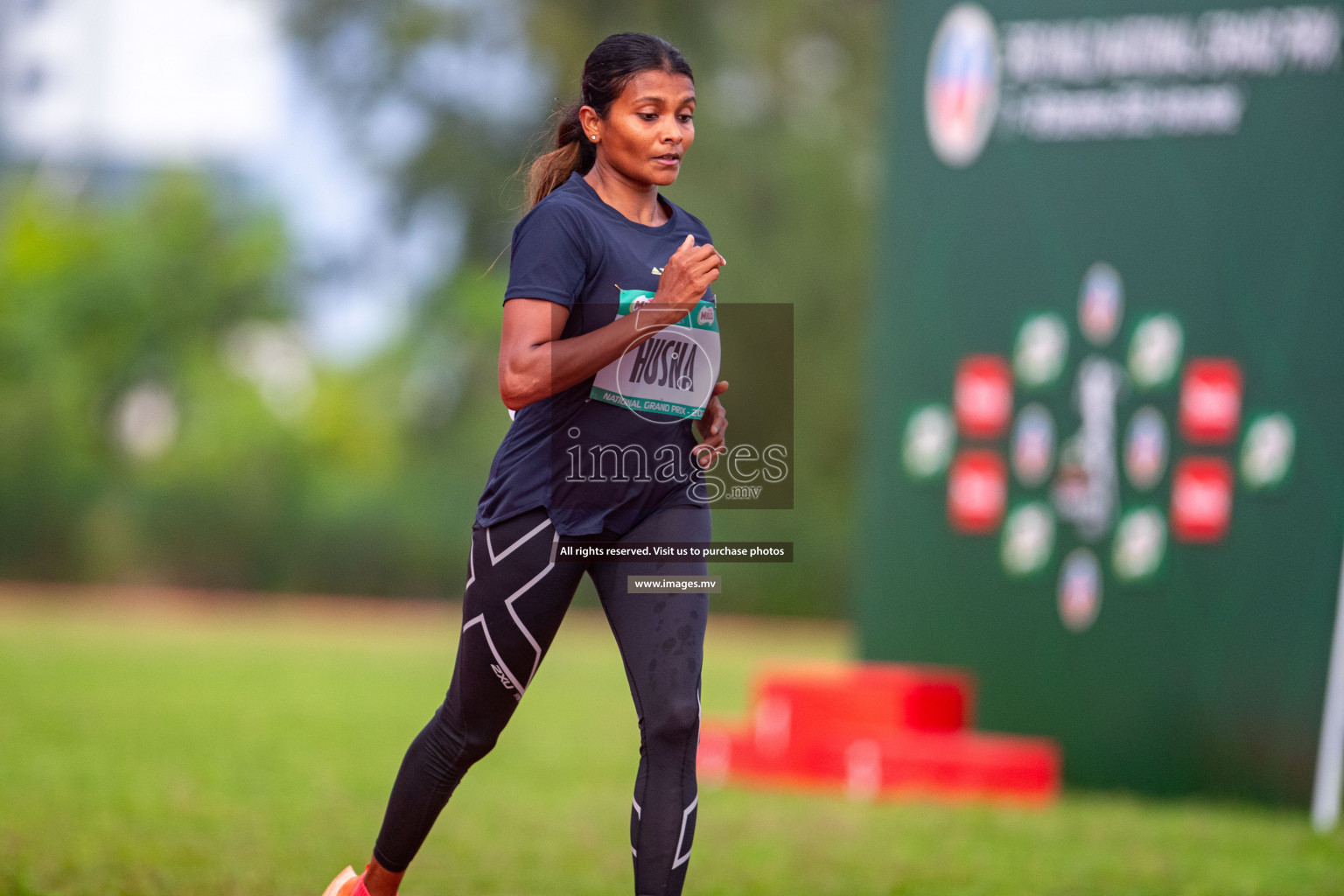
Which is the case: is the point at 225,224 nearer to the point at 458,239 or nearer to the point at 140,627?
the point at 458,239

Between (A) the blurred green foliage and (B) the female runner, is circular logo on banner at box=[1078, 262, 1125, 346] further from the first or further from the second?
(A) the blurred green foliage

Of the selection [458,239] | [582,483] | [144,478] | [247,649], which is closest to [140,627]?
[247,649]

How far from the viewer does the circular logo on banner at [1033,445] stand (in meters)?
8.20

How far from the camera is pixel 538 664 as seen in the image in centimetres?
340

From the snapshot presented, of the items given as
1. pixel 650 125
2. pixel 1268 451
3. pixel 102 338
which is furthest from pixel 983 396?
pixel 102 338

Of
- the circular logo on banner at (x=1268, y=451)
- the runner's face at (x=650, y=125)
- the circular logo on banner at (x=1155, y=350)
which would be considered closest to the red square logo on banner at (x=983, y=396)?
the circular logo on banner at (x=1155, y=350)

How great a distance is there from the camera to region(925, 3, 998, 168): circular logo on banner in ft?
28.3

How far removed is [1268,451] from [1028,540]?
52.0 inches

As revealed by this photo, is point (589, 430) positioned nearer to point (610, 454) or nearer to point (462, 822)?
point (610, 454)

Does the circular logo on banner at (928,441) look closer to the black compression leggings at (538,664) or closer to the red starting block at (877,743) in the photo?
the red starting block at (877,743)

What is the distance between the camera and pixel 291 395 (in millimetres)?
25219

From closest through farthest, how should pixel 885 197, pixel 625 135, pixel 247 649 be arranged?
pixel 625 135 < pixel 885 197 < pixel 247 649

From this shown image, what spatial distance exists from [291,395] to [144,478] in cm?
379

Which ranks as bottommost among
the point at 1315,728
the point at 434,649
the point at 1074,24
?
the point at 434,649
